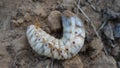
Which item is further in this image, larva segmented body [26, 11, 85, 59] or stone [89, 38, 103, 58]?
stone [89, 38, 103, 58]

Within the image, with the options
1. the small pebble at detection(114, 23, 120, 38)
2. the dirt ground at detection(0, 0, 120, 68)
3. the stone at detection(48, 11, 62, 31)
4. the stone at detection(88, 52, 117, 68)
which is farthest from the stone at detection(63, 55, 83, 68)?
the small pebble at detection(114, 23, 120, 38)

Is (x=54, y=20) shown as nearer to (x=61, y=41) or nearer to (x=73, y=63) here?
(x=61, y=41)

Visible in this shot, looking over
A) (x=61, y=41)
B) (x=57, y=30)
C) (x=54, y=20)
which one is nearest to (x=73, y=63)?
(x=61, y=41)

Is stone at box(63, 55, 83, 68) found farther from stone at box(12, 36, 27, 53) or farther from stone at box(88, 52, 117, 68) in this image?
stone at box(12, 36, 27, 53)

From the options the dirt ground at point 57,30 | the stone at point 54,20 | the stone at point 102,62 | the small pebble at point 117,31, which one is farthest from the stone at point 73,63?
the small pebble at point 117,31

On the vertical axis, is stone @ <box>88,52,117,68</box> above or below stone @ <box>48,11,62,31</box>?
below

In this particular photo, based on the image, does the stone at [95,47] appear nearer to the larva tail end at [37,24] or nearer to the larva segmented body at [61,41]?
the larva segmented body at [61,41]
